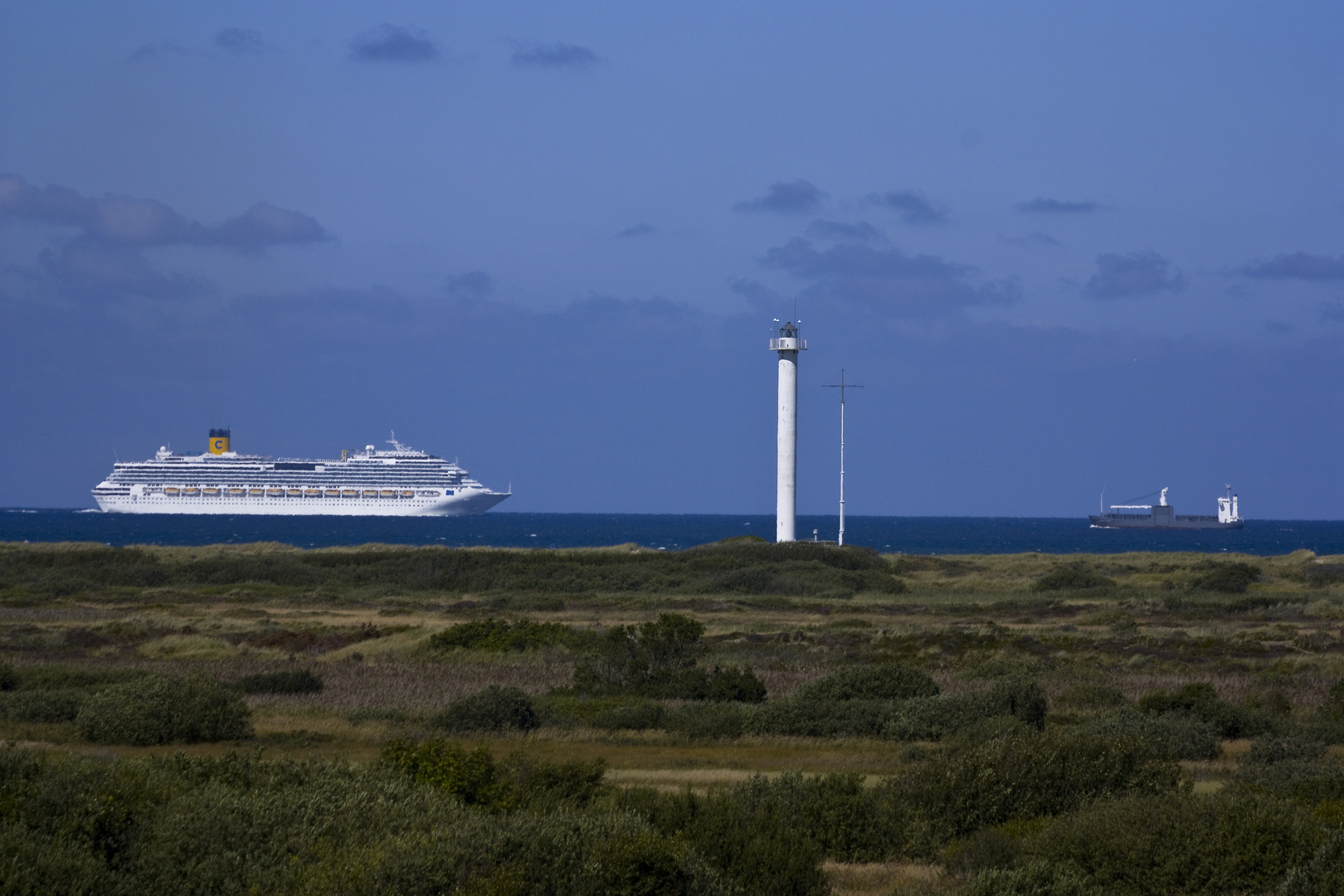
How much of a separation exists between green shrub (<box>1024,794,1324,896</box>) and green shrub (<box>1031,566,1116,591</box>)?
41.9 metres

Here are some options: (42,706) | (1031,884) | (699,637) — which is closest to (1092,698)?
(699,637)

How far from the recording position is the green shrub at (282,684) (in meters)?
18.1

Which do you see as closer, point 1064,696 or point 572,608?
point 1064,696

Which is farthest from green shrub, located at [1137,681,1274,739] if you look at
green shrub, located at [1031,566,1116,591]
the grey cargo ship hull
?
the grey cargo ship hull

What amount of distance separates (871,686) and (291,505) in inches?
5293

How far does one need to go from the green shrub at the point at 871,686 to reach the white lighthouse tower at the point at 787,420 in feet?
141

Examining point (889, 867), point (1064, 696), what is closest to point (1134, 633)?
point (1064, 696)

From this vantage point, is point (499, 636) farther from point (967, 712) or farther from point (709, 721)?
point (967, 712)

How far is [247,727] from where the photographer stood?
45.0ft

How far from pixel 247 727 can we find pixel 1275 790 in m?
10.5

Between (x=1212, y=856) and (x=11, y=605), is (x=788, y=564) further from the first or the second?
(x=1212, y=856)

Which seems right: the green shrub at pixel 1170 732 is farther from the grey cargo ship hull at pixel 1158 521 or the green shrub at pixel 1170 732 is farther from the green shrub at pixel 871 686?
the grey cargo ship hull at pixel 1158 521

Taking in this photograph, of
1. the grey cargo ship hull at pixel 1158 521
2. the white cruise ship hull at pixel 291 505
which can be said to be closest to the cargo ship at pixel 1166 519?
the grey cargo ship hull at pixel 1158 521

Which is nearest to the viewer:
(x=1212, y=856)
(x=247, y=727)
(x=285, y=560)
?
(x=1212, y=856)
